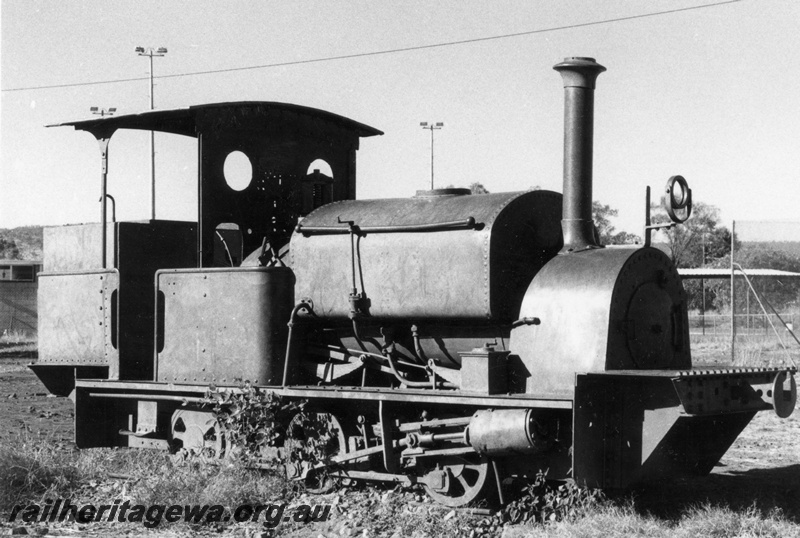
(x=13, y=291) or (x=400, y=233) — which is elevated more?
(x=400, y=233)

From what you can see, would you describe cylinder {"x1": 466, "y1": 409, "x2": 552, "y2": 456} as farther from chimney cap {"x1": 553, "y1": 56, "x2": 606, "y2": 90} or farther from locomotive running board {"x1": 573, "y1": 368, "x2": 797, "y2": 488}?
chimney cap {"x1": 553, "y1": 56, "x2": 606, "y2": 90}

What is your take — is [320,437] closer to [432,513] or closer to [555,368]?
[432,513]

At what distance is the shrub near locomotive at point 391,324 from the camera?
6.32 m

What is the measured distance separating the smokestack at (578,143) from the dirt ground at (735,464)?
2.05m

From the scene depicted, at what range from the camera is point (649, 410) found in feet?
20.4

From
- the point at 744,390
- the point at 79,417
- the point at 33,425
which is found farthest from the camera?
the point at 33,425

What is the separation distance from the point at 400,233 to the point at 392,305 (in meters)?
0.55

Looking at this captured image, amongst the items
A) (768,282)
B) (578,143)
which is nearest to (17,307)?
(768,282)

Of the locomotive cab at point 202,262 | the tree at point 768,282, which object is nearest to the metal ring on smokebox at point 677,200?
the locomotive cab at point 202,262

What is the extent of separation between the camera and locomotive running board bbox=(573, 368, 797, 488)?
6.01m

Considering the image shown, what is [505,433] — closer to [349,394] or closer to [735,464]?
[349,394]

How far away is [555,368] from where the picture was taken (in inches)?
254

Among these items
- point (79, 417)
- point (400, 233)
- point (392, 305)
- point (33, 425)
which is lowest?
point (33, 425)

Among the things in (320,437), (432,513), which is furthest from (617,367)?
(320,437)
